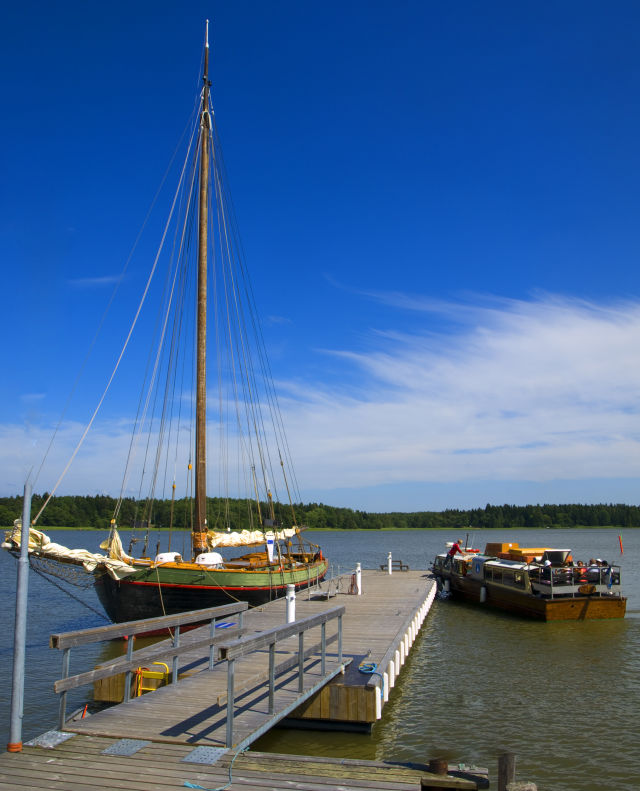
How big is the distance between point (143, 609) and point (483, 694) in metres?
11.9

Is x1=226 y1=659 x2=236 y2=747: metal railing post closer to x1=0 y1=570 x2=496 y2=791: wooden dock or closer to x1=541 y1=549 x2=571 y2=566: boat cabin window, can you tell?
x1=0 y1=570 x2=496 y2=791: wooden dock

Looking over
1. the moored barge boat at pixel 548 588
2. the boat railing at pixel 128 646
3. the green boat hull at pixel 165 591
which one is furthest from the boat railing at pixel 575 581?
the boat railing at pixel 128 646

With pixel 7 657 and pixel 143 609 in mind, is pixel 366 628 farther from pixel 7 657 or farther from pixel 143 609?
pixel 7 657

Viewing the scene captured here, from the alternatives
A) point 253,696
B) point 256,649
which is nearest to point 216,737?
point 256,649

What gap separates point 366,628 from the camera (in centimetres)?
1766

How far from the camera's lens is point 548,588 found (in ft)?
89.7

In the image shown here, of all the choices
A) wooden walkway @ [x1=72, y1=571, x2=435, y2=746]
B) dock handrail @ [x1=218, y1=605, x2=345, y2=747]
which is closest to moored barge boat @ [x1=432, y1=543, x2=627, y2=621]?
wooden walkway @ [x1=72, y1=571, x2=435, y2=746]

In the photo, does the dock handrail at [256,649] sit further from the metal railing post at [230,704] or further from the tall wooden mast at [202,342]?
the tall wooden mast at [202,342]

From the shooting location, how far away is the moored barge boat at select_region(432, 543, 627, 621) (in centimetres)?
2689

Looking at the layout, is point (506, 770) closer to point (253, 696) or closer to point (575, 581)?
point (253, 696)

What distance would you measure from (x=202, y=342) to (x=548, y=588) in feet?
59.1

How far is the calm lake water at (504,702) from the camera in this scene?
11.4 m

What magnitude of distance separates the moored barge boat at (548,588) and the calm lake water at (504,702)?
702 millimetres

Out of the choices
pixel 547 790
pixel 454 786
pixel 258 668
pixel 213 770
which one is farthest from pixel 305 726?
pixel 454 786
